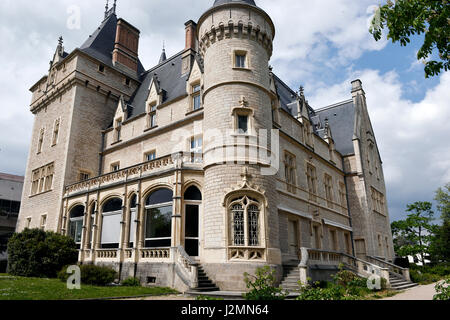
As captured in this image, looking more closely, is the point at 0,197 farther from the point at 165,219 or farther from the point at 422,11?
the point at 422,11

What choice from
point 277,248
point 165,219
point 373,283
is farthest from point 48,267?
point 373,283

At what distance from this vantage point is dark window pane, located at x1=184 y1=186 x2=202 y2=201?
15.5 meters

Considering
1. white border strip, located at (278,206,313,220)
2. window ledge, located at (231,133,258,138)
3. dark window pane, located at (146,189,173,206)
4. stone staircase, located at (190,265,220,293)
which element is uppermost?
window ledge, located at (231,133,258,138)

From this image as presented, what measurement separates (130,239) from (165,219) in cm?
251

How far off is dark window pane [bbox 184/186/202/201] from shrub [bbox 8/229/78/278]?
7816mm

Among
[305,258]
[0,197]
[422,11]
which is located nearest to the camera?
[422,11]

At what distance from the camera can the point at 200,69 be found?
19719 mm

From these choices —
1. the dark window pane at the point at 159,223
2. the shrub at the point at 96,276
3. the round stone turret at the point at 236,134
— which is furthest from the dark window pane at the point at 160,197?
the shrub at the point at 96,276

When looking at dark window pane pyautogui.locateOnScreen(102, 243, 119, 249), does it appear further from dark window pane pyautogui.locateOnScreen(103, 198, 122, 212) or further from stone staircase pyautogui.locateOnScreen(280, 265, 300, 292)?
stone staircase pyautogui.locateOnScreen(280, 265, 300, 292)

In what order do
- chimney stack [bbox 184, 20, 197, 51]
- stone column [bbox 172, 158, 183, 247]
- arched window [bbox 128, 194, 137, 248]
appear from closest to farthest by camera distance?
1. stone column [bbox 172, 158, 183, 247]
2. arched window [bbox 128, 194, 137, 248]
3. chimney stack [bbox 184, 20, 197, 51]

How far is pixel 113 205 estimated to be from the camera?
18.0m

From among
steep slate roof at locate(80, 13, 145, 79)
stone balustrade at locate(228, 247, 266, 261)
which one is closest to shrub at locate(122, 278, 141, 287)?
stone balustrade at locate(228, 247, 266, 261)

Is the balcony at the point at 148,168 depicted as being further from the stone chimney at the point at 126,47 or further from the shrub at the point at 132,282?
the stone chimney at the point at 126,47
